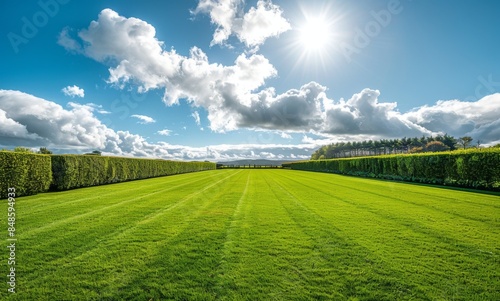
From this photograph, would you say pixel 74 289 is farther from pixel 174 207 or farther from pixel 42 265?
pixel 174 207

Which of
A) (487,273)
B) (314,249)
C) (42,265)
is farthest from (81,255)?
(487,273)

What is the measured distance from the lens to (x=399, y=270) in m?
3.69

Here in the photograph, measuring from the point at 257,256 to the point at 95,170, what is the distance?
1787cm

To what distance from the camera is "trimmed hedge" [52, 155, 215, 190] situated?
14750mm

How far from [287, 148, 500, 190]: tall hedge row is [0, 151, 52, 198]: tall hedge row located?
2486 centimetres

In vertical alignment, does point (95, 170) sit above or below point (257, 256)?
above

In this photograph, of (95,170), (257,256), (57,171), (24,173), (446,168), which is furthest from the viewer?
(95,170)

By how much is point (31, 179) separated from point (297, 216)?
1393cm

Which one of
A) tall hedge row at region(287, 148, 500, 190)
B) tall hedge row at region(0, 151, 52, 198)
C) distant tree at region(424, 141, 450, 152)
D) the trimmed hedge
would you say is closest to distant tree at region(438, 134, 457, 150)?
distant tree at region(424, 141, 450, 152)

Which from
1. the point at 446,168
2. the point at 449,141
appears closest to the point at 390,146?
the point at 449,141

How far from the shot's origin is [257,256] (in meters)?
4.20

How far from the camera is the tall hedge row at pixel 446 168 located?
46.1ft

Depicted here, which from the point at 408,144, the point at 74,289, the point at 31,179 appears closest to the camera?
the point at 74,289

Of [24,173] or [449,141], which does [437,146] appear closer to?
[449,141]
